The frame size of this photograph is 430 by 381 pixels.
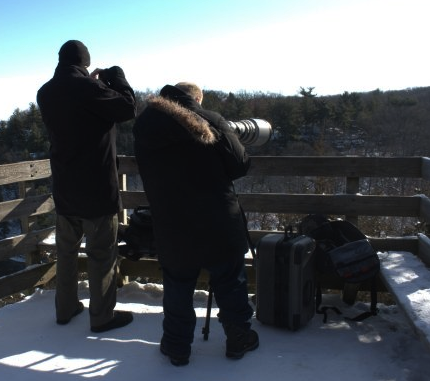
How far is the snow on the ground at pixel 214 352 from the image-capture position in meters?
2.79

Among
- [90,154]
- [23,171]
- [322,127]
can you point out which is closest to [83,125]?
[90,154]

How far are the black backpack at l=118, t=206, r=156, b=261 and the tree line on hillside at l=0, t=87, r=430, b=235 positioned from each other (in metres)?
23.0

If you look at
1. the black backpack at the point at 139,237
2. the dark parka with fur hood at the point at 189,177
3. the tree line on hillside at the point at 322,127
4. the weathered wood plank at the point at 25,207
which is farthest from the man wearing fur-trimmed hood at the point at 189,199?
the tree line on hillside at the point at 322,127

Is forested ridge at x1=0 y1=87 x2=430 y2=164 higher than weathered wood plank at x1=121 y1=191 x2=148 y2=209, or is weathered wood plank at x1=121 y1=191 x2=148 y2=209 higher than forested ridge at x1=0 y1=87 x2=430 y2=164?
forested ridge at x1=0 y1=87 x2=430 y2=164

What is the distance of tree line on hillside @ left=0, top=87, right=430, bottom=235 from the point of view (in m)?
33.0

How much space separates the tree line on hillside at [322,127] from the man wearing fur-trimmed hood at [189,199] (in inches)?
934

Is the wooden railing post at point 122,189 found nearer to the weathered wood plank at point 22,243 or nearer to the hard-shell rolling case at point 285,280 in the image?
the weathered wood plank at point 22,243

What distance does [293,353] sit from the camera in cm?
305

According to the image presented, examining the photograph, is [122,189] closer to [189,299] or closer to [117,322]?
[117,322]

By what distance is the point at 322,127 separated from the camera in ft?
145

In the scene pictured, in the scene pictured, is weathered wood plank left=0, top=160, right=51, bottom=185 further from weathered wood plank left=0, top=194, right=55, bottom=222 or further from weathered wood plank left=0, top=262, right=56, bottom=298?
weathered wood plank left=0, top=262, right=56, bottom=298

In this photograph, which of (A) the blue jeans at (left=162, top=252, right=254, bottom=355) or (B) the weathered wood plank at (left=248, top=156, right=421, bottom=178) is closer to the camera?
(A) the blue jeans at (left=162, top=252, right=254, bottom=355)

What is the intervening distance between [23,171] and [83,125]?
1.31m

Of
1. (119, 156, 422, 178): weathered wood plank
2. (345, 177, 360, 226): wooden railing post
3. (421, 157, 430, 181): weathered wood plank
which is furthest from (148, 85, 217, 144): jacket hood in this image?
(421, 157, 430, 181): weathered wood plank
